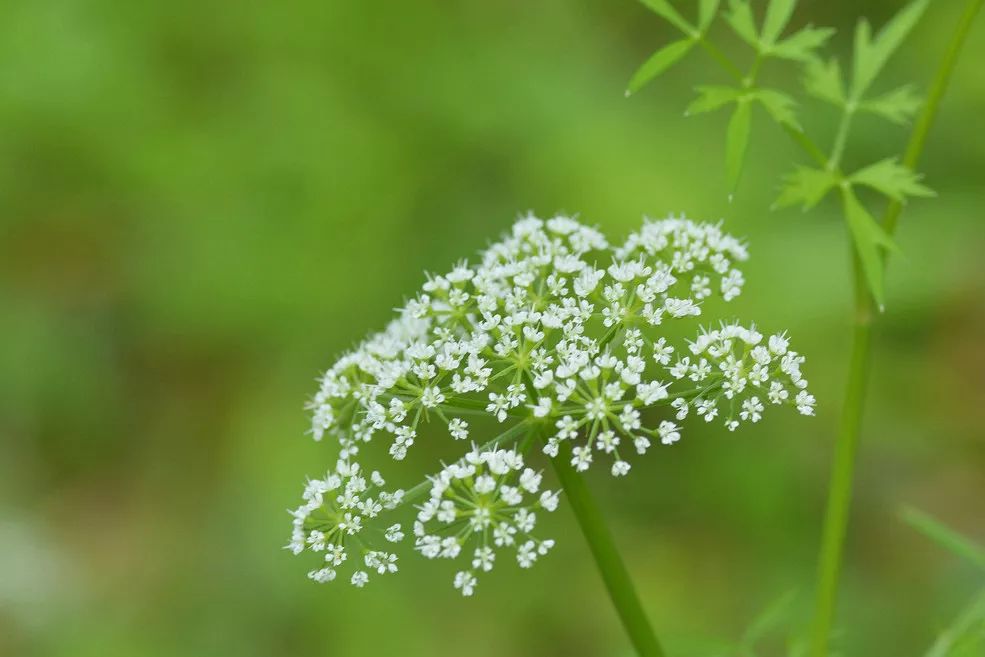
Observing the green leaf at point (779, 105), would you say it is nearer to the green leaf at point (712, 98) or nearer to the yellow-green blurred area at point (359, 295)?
the green leaf at point (712, 98)

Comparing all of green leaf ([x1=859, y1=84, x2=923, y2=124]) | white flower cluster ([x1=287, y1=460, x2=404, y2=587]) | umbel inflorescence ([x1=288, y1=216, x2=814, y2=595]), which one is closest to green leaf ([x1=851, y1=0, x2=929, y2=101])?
green leaf ([x1=859, y1=84, x2=923, y2=124])

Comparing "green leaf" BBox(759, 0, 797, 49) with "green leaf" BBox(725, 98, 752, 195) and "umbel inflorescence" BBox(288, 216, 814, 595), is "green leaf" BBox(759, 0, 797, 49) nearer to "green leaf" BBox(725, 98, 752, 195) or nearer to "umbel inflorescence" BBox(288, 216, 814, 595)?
"green leaf" BBox(725, 98, 752, 195)

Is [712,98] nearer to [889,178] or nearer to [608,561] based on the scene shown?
[889,178]

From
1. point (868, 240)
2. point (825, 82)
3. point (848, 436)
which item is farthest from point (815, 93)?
point (848, 436)

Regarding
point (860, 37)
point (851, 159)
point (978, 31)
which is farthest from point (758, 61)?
point (978, 31)

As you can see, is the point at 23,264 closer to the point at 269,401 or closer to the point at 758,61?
the point at 269,401
